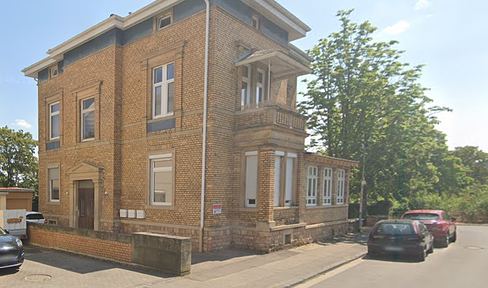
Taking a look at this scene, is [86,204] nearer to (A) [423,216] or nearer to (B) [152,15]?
(B) [152,15]

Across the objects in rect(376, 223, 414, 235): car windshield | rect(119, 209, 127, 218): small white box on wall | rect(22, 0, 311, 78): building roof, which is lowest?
rect(119, 209, 127, 218): small white box on wall

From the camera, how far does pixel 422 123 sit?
72.3ft

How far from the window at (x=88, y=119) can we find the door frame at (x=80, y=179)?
158 centimetres

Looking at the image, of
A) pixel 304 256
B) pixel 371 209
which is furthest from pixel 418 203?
pixel 304 256

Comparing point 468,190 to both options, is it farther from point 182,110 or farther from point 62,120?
point 62,120

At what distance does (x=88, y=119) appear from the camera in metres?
16.9

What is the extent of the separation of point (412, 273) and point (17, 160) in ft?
116

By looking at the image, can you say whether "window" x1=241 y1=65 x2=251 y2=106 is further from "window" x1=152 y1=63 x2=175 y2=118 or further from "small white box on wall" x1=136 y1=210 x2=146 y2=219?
"small white box on wall" x1=136 y1=210 x2=146 y2=219

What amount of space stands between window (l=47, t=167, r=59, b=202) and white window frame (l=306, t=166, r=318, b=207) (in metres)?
14.5

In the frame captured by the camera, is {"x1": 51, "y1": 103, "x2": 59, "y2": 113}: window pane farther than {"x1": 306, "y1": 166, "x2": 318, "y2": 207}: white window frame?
Yes

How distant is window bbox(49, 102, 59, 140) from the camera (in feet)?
63.7

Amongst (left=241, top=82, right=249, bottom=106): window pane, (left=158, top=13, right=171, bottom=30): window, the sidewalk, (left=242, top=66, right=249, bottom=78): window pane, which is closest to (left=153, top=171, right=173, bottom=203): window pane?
the sidewalk

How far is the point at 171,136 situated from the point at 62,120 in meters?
9.30

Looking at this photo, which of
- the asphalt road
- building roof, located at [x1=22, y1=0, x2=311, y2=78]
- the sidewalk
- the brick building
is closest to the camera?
the sidewalk
